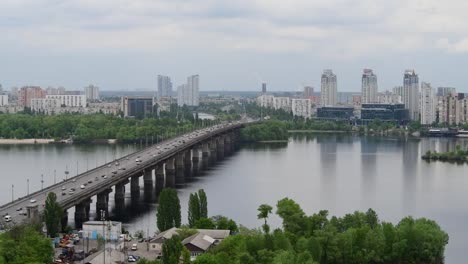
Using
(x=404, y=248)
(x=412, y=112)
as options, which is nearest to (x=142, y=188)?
(x=404, y=248)

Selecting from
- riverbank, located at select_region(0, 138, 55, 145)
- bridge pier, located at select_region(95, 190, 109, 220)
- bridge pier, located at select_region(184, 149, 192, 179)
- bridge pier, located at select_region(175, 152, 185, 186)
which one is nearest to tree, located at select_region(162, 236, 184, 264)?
bridge pier, located at select_region(95, 190, 109, 220)

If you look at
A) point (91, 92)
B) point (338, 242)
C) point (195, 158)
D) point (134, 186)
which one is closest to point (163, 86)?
point (91, 92)

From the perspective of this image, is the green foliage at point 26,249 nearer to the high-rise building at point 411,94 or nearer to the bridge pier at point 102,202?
the bridge pier at point 102,202

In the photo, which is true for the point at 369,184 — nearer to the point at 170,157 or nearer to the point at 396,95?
the point at 170,157

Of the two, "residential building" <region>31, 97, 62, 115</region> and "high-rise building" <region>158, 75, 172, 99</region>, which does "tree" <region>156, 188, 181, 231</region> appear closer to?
"residential building" <region>31, 97, 62, 115</region>

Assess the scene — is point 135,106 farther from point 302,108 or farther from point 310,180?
point 310,180

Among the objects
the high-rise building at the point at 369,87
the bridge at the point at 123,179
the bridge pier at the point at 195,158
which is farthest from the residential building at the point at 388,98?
the bridge pier at the point at 195,158
